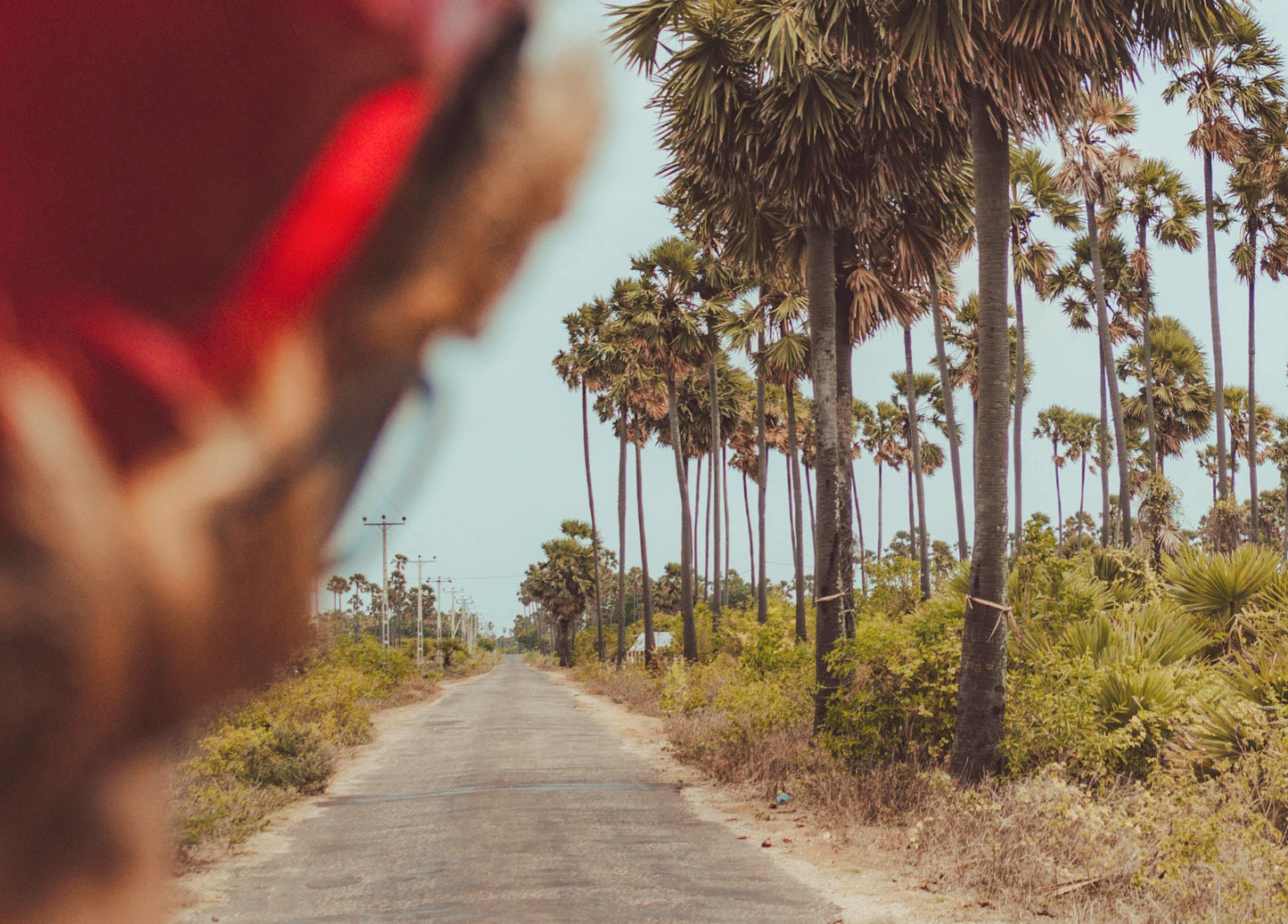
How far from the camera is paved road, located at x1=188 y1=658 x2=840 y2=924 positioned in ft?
25.2

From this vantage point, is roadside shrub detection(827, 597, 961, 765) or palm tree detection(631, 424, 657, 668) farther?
palm tree detection(631, 424, 657, 668)

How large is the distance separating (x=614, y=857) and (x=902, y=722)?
376 cm

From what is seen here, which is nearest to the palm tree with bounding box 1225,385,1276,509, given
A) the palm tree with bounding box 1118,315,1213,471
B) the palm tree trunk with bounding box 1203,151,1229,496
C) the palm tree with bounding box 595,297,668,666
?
the palm tree with bounding box 1118,315,1213,471

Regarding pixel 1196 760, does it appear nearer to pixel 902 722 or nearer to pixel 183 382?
pixel 902 722

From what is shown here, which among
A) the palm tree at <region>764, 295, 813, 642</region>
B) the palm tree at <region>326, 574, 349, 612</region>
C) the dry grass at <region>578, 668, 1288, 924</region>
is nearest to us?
the palm tree at <region>326, 574, 349, 612</region>

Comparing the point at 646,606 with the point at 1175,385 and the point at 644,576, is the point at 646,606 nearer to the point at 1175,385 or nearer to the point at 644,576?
the point at 644,576

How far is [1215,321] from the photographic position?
30.8 metres

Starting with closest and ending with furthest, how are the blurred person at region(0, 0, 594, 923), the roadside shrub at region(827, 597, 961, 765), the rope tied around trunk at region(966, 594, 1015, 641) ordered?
the blurred person at region(0, 0, 594, 923) → the rope tied around trunk at region(966, 594, 1015, 641) → the roadside shrub at region(827, 597, 961, 765)

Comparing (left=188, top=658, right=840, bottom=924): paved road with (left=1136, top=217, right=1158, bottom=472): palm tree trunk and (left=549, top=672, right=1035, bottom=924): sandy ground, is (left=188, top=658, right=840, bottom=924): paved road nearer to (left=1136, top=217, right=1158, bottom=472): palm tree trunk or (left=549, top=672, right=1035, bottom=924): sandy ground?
(left=549, top=672, right=1035, bottom=924): sandy ground

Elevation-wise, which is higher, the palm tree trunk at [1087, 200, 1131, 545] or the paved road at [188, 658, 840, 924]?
the palm tree trunk at [1087, 200, 1131, 545]

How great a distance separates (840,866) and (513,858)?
2.86 meters

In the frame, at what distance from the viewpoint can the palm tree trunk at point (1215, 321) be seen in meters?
29.3

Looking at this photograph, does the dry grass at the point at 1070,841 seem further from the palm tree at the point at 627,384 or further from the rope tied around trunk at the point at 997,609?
the palm tree at the point at 627,384

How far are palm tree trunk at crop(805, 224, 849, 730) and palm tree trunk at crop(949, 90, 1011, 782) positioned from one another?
2.95 m
